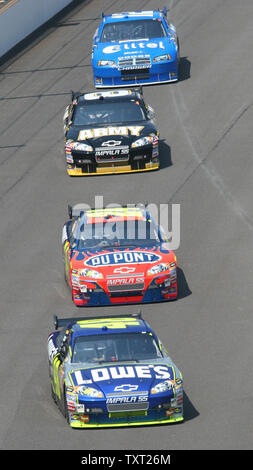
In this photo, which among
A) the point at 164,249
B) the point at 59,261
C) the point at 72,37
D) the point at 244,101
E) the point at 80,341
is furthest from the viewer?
the point at 72,37

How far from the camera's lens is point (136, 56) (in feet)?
95.1

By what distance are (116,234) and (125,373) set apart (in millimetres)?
5337

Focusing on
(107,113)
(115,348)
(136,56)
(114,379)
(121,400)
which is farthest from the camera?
(136,56)

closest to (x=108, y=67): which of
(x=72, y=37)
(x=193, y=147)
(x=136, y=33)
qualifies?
(x=136, y=33)

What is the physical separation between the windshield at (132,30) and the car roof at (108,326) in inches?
632

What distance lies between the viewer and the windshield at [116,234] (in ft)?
60.6

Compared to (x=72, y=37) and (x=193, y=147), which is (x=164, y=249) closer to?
(x=193, y=147)

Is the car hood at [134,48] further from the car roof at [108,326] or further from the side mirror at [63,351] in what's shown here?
the side mirror at [63,351]

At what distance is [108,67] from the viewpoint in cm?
2928

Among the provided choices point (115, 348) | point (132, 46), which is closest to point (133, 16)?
point (132, 46)

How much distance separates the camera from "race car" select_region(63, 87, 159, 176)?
2400cm

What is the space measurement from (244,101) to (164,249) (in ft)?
37.6

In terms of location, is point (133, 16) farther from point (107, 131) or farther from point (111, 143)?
point (111, 143)
